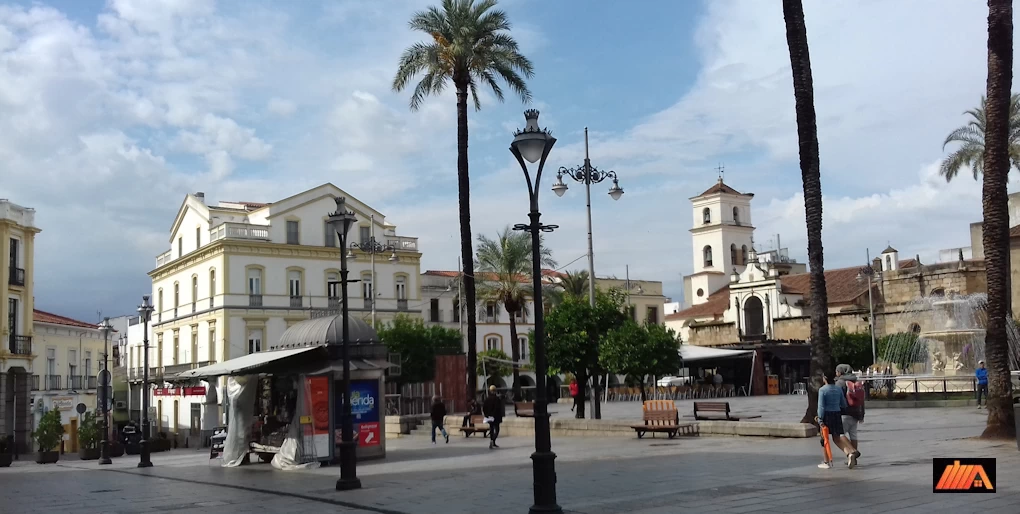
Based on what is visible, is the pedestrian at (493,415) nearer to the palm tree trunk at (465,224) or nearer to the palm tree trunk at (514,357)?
the palm tree trunk at (465,224)

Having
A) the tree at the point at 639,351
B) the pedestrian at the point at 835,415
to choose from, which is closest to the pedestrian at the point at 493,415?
the tree at the point at 639,351

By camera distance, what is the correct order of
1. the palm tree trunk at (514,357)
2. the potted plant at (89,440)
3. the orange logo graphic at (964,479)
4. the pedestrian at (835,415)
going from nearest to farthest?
the orange logo graphic at (964,479)
the pedestrian at (835,415)
the potted plant at (89,440)
the palm tree trunk at (514,357)

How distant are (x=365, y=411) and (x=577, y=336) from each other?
8.80 m

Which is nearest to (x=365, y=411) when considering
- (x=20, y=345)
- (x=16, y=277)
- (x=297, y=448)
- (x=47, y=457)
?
(x=297, y=448)

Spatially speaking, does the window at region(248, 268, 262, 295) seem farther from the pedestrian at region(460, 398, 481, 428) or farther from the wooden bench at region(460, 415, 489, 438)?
the wooden bench at region(460, 415, 489, 438)

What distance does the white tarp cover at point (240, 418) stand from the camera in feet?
69.9

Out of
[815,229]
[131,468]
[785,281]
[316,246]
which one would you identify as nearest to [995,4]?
[815,229]

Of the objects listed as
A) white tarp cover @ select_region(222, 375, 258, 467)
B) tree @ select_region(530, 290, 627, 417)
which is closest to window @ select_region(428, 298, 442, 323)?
tree @ select_region(530, 290, 627, 417)

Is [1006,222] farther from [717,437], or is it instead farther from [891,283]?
[891,283]

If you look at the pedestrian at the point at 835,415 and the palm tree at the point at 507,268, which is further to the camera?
the palm tree at the point at 507,268

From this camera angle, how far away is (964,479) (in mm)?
9805

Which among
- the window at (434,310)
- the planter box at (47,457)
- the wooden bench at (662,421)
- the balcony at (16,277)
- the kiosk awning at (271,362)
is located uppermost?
the balcony at (16,277)

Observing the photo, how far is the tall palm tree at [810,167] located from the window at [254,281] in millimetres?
41841

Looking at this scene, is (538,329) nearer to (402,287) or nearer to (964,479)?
(964,479)
